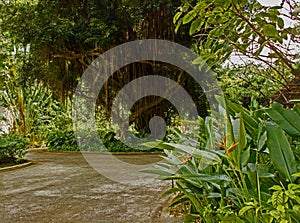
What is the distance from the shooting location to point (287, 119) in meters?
0.89

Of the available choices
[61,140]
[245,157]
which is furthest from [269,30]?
[61,140]

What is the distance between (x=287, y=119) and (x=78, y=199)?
8.87 feet

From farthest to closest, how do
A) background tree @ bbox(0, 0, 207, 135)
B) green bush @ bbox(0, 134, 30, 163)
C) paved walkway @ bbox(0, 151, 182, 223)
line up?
background tree @ bbox(0, 0, 207, 135) → green bush @ bbox(0, 134, 30, 163) → paved walkway @ bbox(0, 151, 182, 223)

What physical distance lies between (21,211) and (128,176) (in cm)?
196

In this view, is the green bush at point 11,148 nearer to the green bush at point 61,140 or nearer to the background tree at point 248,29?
the green bush at point 61,140

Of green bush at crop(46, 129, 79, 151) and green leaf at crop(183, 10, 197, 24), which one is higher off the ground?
green leaf at crop(183, 10, 197, 24)

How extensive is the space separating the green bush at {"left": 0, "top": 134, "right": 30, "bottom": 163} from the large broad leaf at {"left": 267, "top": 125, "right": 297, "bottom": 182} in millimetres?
5912

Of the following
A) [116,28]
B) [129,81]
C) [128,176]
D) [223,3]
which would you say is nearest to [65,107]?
[129,81]

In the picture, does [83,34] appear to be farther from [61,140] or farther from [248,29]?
[248,29]

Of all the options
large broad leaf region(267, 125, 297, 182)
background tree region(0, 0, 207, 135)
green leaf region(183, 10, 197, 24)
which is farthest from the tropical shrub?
background tree region(0, 0, 207, 135)

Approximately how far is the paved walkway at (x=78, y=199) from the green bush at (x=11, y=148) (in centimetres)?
133

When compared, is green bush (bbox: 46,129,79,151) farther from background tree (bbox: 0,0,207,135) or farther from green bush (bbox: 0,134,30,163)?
green bush (bbox: 0,134,30,163)

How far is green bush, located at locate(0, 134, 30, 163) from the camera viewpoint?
6.05m

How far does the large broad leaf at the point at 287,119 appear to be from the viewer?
89 cm
